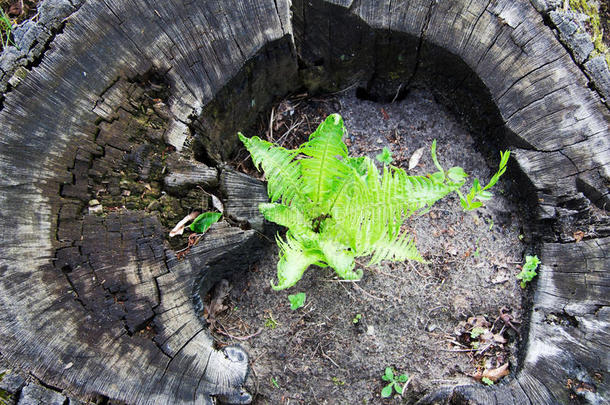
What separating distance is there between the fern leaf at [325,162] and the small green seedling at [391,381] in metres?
1.08

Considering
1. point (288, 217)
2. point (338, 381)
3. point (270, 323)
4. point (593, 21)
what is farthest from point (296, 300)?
point (593, 21)

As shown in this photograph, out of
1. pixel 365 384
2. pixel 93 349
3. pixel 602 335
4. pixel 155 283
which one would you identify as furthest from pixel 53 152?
pixel 602 335

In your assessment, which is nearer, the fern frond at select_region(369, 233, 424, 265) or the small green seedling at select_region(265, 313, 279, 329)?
the fern frond at select_region(369, 233, 424, 265)

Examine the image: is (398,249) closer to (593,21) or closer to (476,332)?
(476,332)

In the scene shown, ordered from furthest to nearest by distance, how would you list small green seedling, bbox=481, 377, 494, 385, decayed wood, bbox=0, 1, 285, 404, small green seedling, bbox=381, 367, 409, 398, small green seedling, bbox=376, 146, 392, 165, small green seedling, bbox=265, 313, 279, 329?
small green seedling, bbox=376, 146, 392, 165, small green seedling, bbox=265, 313, 279, 329, small green seedling, bbox=381, 367, 409, 398, small green seedling, bbox=481, 377, 494, 385, decayed wood, bbox=0, 1, 285, 404

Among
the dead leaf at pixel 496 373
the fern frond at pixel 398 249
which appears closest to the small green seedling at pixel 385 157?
the fern frond at pixel 398 249

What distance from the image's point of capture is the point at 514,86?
2.14 m

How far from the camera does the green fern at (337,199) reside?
1779mm

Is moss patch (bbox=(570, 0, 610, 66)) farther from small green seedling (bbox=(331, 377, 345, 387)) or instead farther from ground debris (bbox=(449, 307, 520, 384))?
small green seedling (bbox=(331, 377, 345, 387))

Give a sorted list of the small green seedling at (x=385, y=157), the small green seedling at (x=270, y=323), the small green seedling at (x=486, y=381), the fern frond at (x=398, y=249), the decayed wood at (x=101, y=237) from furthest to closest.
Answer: the small green seedling at (x=385, y=157)
the small green seedling at (x=270, y=323)
the small green seedling at (x=486, y=381)
the fern frond at (x=398, y=249)
the decayed wood at (x=101, y=237)

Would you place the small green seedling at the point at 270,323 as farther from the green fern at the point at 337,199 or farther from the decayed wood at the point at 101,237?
the green fern at the point at 337,199

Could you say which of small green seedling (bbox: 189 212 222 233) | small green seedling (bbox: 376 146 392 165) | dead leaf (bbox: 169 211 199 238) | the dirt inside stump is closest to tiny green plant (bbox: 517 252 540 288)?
the dirt inside stump

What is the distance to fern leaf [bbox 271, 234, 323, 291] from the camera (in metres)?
1.79

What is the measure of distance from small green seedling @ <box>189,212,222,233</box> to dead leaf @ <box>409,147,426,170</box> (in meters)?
1.34
